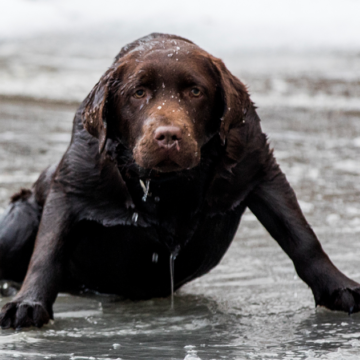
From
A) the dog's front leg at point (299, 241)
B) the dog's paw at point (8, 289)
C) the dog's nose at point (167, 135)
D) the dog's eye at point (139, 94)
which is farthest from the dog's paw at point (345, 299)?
the dog's paw at point (8, 289)

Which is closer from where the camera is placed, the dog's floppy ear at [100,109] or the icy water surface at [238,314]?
the icy water surface at [238,314]

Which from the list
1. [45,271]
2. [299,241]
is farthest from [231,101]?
[45,271]

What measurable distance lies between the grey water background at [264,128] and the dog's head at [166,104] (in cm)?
88

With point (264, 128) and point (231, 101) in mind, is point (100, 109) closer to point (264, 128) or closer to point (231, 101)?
point (231, 101)

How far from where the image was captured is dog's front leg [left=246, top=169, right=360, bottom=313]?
4.38m

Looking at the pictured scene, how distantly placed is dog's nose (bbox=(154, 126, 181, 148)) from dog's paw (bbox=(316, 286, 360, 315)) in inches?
46.8

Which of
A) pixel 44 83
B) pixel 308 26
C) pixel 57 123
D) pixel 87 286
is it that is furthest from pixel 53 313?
pixel 308 26

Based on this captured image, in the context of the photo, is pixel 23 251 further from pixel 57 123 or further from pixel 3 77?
pixel 3 77

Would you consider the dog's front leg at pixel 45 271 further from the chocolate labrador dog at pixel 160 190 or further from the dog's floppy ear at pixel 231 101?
the dog's floppy ear at pixel 231 101

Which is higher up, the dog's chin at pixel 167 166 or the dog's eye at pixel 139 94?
the dog's eye at pixel 139 94

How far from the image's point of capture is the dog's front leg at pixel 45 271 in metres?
4.26

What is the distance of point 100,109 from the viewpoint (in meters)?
4.29

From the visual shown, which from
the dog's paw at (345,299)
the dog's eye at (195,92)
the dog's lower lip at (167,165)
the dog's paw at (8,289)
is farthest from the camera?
the dog's paw at (8,289)

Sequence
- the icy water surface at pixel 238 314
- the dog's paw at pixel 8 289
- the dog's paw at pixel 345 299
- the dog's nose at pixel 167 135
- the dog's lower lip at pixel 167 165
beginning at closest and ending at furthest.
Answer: the icy water surface at pixel 238 314 < the dog's nose at pixel 167 135 < the dog's lower lip at pixel 167 165 < the dog's paw at pixel 345 299 < the dog's paw at pixel 8 289
